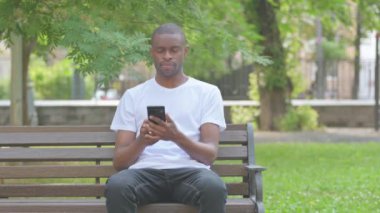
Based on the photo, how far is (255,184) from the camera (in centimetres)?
473

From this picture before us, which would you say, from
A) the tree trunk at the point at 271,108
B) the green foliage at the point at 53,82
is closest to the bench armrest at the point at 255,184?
the tree trunk at the point at 271,108

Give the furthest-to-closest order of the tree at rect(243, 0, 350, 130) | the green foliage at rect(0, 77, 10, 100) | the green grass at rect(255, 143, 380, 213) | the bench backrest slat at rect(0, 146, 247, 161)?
1. the green foliage at rect(0, 77, 10, 100)
2. the tree at rect(243, 0, 350, 130)
3. the green grass at rect(255, 143, 380, 213)
4. the bench backrest slat at rect(0, 146, 247, 161)

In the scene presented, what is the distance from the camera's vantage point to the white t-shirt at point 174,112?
15.1ft

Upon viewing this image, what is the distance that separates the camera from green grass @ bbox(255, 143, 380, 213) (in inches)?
290

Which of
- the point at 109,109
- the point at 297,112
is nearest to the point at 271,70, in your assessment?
the point at 297,112

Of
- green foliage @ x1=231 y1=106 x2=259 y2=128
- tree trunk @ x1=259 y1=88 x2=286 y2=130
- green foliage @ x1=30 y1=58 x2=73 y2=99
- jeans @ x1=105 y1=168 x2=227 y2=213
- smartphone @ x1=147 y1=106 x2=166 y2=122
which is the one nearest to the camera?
smartphone @ x1=147 y1=106 x2=166 y2=122

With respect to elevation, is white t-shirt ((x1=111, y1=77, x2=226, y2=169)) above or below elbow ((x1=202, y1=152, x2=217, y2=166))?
above

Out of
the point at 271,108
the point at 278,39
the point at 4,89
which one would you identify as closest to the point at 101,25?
the point at 278,39

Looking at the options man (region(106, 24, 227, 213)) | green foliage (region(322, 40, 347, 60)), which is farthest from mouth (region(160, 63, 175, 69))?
green foliage (region(322, 40, 347, 60))

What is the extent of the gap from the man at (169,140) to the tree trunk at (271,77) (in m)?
12.9

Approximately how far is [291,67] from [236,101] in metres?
2.18

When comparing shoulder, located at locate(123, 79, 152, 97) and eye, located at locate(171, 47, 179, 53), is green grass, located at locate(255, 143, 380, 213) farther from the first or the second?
eye, located at locate(171, 47, 179, 53)

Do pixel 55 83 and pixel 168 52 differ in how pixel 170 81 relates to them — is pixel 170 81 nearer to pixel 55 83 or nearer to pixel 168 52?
pixel 168 52

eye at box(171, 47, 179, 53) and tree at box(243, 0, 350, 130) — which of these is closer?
eye at box(171, 47, 179, 53)
